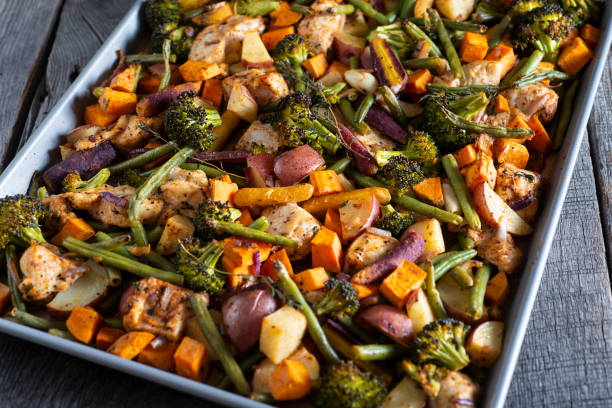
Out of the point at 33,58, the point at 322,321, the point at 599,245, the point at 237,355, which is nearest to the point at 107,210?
the point at 237,355

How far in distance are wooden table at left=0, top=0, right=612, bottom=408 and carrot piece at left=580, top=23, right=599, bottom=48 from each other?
17.8 inches

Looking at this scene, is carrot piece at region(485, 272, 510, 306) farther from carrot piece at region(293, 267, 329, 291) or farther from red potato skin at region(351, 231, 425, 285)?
carrot piece at region(293, 267, 329, 291)

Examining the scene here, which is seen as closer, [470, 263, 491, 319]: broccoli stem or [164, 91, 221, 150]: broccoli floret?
[470, 263, 491, 319]: broccoli stem

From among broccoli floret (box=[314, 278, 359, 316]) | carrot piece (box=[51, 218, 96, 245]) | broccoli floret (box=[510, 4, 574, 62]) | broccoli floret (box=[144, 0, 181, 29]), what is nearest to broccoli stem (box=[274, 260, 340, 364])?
broccoli floret (box=[314, 278, 359, 316])

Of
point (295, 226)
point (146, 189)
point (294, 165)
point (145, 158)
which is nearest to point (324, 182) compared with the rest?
point (294, 165)

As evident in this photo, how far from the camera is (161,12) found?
13.6 feet

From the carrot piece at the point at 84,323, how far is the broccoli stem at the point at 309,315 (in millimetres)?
857

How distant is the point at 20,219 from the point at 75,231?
26 cm

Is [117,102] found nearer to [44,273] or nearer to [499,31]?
[44,273]

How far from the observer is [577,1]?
4.15 meters

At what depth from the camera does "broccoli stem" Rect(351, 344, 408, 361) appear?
8.68ft

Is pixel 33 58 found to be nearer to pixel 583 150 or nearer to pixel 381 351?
pixel 381 351

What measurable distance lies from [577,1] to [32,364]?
3900 mm

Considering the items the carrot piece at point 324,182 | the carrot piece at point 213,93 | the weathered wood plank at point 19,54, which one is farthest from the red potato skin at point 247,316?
the weathered wood plank at point 19,54
